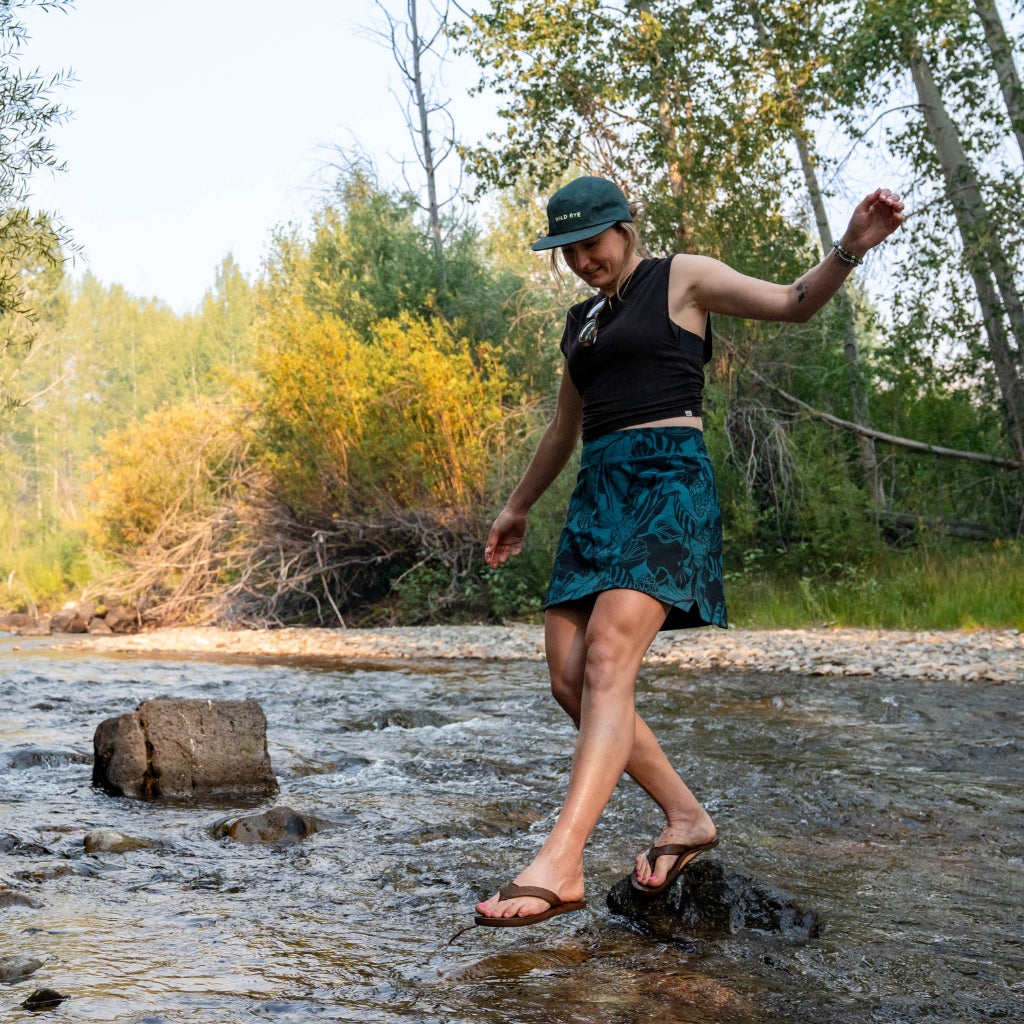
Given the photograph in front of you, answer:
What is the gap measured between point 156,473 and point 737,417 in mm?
10631

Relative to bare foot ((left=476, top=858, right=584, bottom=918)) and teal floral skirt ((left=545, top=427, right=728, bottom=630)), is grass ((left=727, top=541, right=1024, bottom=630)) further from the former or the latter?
bare foot ((left=476, top=858, right=584, bottom=918))

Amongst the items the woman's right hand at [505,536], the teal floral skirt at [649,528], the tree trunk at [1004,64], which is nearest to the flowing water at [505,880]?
the teal floral skirt at [649,528]

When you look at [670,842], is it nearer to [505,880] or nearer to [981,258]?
[505,880]

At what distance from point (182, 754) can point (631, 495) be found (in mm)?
2854

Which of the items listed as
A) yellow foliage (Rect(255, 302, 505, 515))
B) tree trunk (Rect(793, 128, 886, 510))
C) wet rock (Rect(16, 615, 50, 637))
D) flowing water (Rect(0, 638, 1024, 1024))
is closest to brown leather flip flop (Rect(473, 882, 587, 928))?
flowing water (Rect(0, 638, 1024, 1024))

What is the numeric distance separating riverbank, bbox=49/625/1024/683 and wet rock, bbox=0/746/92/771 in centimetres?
534

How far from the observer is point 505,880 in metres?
3.53

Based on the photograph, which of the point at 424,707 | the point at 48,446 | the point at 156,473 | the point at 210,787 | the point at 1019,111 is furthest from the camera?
the point at 48,446

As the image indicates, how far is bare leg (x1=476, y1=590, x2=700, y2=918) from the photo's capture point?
2.78m

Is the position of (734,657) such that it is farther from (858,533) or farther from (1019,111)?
(1019,111)

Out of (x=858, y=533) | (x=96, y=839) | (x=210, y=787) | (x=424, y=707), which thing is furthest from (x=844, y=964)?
(x=858, y=533)

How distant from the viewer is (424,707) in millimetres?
8164

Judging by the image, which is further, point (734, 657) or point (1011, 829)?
point (734, 657)

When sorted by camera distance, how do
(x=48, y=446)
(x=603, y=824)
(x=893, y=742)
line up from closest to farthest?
(x=603, y=824) → (x=893, y=742) → (x=48, y=446)
